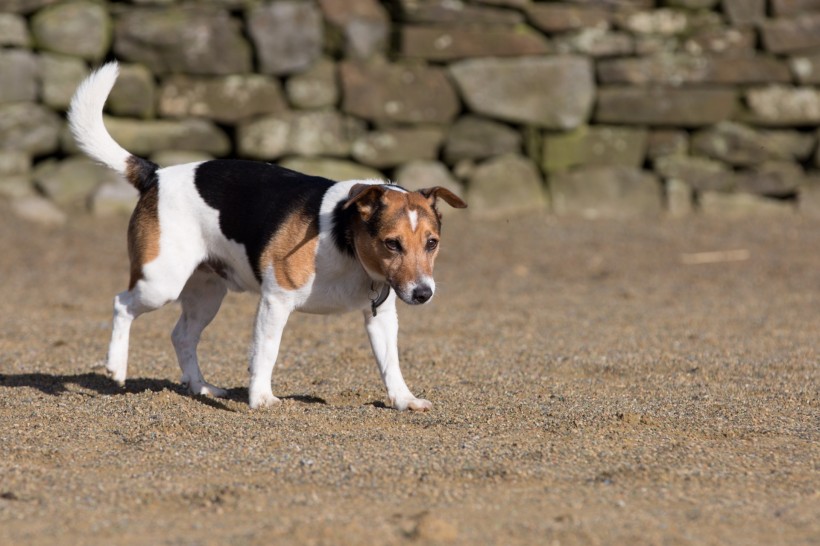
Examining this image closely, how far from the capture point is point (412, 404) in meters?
5.61

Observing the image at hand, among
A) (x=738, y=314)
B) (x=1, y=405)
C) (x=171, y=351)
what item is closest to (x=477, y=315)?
(x=738, y=314)

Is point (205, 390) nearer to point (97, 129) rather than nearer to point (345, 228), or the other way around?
point (345, 228)

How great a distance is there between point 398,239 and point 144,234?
143 centimetres

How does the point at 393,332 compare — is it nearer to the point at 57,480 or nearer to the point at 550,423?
the point at 550,423

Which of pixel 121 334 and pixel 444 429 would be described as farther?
pixel 121 334

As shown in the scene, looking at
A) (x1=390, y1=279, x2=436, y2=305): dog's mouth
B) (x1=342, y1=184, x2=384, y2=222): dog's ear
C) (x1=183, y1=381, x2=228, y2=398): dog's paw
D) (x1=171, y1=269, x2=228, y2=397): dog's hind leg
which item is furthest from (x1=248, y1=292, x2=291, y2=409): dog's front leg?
(x1=390, y1=279, x2=436, y2=305): dog's mouth

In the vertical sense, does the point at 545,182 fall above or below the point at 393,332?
below

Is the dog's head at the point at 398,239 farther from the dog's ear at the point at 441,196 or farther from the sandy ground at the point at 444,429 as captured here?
the sandy ground at the point at 444,429

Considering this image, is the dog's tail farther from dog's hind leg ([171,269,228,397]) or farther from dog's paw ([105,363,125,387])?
dog's paw ([105,363,125,387])

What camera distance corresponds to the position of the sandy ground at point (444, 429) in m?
3.91

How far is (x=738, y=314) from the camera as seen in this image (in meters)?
9.03

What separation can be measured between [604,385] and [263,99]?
23.5ft

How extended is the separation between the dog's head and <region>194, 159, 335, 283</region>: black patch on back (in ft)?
1.16

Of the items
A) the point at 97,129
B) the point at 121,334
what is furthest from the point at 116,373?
the point at 97,129
